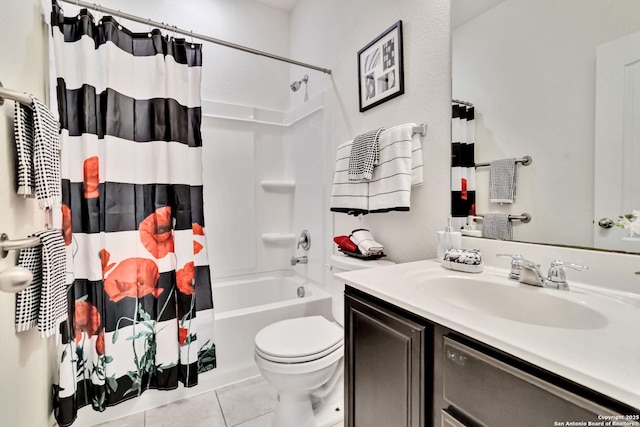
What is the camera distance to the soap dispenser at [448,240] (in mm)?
1113

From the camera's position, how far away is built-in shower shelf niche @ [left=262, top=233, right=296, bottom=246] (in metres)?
2.49

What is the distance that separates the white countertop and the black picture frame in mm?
1102

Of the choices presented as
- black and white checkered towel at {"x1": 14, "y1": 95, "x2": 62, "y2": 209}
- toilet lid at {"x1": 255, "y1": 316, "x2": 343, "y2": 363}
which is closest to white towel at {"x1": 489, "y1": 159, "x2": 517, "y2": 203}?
toilet lid at {"x1": 255, "y1": 316, "x2": 343, "y2": 363}

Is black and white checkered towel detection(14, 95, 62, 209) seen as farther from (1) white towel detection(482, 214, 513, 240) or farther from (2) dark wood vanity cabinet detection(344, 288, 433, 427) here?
(1) white towel detection(482, 214, 513, 240)

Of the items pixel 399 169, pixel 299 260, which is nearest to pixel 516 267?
pixel 399 169

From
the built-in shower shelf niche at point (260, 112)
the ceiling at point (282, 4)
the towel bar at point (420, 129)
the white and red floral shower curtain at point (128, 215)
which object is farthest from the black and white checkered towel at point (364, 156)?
the ceiling at point (282, 4)

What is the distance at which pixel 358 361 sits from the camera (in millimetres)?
903

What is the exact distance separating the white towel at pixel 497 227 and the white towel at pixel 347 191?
0.55 metres

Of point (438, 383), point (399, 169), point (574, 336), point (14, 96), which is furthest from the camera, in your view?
point (399, 169)

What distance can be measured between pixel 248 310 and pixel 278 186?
3.84 ft

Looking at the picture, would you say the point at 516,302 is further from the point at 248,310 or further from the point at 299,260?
the point at 299,260

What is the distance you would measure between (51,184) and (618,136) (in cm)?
179

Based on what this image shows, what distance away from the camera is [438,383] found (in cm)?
65

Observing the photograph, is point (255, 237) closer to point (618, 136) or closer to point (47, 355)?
point (47, 355)
